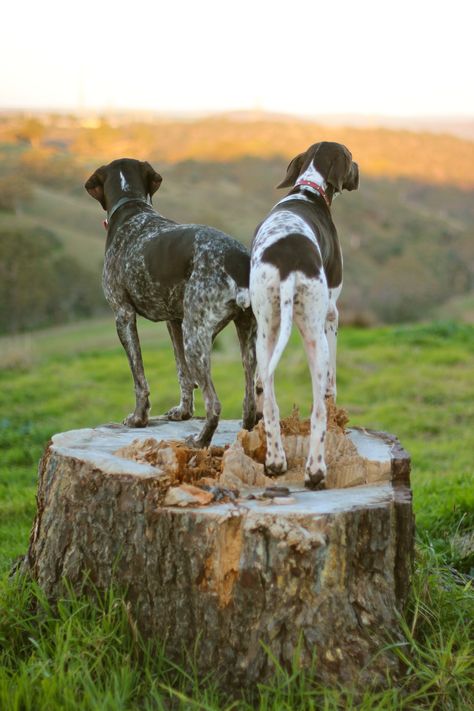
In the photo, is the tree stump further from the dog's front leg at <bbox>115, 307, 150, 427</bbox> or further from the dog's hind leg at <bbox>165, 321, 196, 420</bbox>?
the dog's hind leg at <bbox>165, 321, 196, 420</bbox>

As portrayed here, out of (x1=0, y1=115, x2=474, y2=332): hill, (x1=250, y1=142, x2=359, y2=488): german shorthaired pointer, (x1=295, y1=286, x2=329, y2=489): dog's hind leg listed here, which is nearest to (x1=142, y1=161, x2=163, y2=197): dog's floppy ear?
(x1=250, y1=142, x2=359, y2=488): german shorthaired pointer

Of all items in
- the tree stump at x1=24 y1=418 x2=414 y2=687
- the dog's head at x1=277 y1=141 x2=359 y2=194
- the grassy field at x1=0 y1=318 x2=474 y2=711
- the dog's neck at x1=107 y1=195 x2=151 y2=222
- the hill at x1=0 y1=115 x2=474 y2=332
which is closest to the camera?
the grassy field at x1=0 y1=318 x2=474 y2=711

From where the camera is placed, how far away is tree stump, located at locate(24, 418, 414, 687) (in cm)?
381

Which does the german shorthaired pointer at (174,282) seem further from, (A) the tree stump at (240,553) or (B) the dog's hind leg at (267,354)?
(A) the tree stump at (240,553)

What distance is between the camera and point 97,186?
5.70m

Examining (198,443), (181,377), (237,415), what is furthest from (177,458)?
(237,415)

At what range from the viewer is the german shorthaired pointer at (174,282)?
15.7 ft

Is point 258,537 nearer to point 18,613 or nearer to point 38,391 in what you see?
point 18,613

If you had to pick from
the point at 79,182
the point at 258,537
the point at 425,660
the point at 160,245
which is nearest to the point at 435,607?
the point at 425,660

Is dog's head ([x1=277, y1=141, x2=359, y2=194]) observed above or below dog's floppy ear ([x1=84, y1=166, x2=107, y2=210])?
above

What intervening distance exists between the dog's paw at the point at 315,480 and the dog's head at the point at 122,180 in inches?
94.9

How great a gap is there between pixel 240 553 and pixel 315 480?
26.7 inches

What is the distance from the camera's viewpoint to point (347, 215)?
51.3m

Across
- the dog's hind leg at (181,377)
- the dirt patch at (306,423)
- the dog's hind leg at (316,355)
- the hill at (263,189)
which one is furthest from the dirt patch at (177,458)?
the hill at (263,189)
